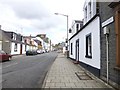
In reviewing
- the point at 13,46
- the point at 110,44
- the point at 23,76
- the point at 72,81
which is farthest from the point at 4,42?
the point at 110,44

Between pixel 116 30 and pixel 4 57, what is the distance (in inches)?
751

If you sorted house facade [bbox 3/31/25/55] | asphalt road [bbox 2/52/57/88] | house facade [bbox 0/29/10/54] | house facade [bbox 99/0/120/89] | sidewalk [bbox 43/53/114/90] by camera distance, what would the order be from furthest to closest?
house facade [bbox 3/31/25/55] < house facade [bbox 0/29/10/54] < asphalt road [bbox 2/52/57/88] < sidewalk [bbox 43/53/114/90] < house facade [bbox 99/0/120/89]

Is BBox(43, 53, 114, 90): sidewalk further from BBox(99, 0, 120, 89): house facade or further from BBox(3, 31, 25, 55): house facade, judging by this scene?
BBox(3, 31, 25, 55): house facade

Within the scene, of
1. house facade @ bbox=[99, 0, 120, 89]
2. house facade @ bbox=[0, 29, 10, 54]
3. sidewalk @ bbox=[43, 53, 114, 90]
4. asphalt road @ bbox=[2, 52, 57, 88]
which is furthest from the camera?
house facade @ bbox=[0, 29, 10, 54]

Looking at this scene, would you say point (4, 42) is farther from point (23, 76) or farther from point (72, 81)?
point (72, 81)

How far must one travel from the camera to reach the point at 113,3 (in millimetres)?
8102

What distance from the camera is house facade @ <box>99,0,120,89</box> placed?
785cm

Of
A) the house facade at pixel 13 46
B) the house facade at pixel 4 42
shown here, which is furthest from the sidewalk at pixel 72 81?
the house facade at pixel 13 46

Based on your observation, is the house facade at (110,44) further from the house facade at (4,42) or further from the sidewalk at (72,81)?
the house facade at (4,42)

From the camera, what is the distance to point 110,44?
8891 millimetres

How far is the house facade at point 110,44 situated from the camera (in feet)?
25.8

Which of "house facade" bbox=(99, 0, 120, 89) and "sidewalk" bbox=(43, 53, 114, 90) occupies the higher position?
"house facade" bbox=(99, 0, 120, 89)

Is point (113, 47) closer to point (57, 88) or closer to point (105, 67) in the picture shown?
point (105, 67)

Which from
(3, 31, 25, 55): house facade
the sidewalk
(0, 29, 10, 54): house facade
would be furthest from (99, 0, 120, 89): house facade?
(3, 31, 25, 55): house facade
